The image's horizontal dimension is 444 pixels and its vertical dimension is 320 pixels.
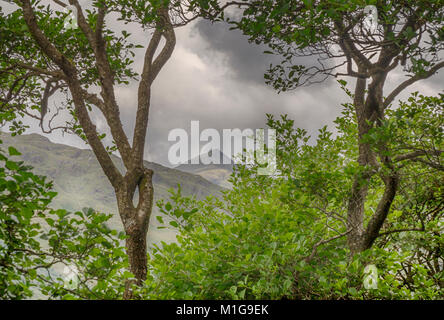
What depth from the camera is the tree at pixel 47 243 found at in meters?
2.15

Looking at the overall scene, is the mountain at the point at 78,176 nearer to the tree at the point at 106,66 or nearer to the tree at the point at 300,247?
the tree at the point at 106,66

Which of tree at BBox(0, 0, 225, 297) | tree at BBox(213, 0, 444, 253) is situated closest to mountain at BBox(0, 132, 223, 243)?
tree at BBox(0, 0, 225, 297)

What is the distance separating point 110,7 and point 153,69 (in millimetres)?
1167

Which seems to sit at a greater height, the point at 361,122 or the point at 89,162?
the point at 89,162

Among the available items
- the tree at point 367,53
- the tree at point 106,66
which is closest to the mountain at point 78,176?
the tree at point 106,66

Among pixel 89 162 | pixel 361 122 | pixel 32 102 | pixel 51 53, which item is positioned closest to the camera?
pixel 361 122

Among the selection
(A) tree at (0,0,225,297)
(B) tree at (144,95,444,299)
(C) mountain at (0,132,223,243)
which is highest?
(C) mountain at (0,132,223,243)

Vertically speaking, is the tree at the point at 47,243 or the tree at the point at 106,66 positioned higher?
the tree at the point at 106,66

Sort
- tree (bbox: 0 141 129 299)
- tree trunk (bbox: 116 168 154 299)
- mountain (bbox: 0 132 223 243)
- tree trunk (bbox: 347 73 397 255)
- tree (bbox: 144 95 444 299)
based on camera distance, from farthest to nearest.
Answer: mountain (bbox: 0 132 223 243) → tree trunk (bbox: 116 168 154 299) → tree trunk (bbox: 347 73 397 255) → tree (bbox: 144 95 444 299) → tree (bbox: 0 141 129 299)

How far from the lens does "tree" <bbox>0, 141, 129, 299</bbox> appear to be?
2148 mm

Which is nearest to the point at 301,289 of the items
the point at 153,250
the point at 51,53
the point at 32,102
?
the point at 153,250

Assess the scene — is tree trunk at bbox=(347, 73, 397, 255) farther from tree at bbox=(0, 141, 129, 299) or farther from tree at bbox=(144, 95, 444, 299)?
tree at bbox=(0, 141, 129, 299)

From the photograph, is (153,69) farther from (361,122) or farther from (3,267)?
(3,267)

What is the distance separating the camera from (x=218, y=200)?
6.47m
